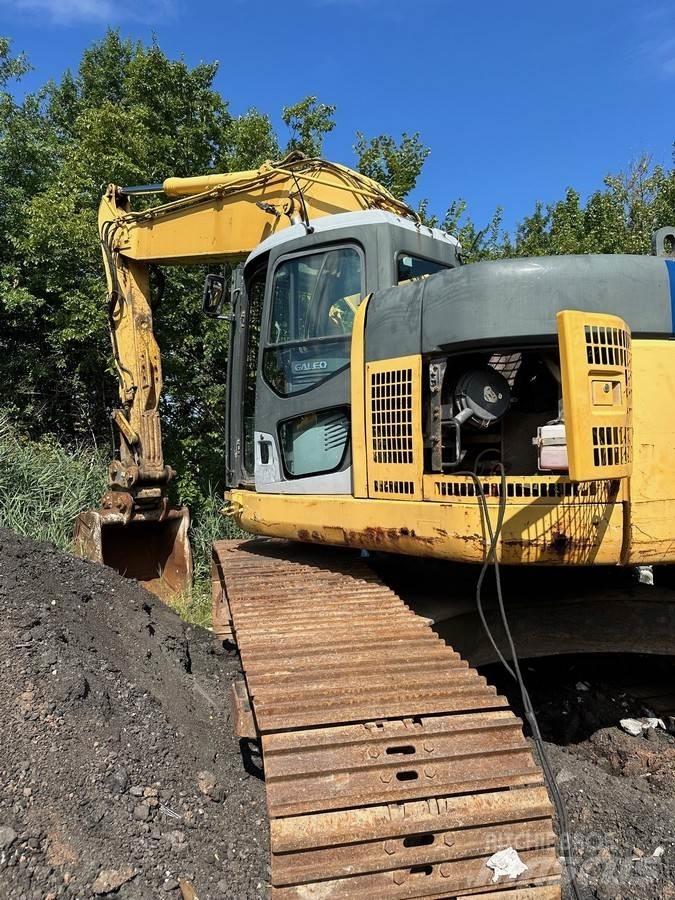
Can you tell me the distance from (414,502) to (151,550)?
181 inches

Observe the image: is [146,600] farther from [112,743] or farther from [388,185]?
[388,185]

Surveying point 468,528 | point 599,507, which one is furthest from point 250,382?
point 599,507

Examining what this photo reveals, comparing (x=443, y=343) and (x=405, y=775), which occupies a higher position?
(x=443, y=343)

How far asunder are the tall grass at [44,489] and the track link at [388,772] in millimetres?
5867

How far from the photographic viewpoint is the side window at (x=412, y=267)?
13.1 ft

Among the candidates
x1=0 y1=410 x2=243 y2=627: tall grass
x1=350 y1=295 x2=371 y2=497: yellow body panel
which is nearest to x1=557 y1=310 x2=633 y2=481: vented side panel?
x1=350 y1=295 x2=371 y2=497: yellow body panel

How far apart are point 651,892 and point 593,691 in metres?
2.12

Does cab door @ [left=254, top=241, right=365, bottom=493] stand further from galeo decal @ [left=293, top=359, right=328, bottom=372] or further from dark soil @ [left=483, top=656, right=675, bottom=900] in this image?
dark soil @ [left=483, top=656, right=675, bottom=900]

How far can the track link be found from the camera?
202 cm

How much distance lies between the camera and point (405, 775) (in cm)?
227

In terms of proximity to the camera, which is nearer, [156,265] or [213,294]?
[213,294]

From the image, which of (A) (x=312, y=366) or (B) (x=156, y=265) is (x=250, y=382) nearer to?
(A) (x=312, y=366)

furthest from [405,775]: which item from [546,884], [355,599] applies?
[355,599]

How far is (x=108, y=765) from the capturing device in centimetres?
321
